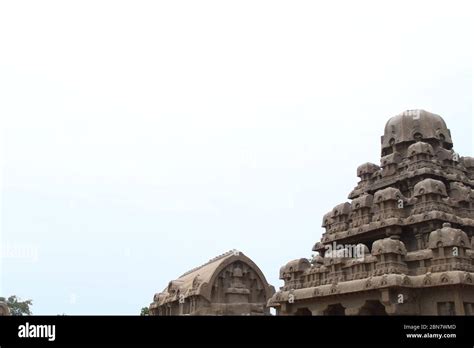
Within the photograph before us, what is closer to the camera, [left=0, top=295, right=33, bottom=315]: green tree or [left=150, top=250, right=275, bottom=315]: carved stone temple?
[left=150, top=250, right=275, bottom=315]: carved stone temple

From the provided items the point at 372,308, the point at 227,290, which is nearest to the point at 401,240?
the point at 372,308

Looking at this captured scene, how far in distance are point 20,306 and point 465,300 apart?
48955 mm

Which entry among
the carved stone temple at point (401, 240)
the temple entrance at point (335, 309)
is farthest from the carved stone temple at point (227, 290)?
the temple entrance at point (335, 309)

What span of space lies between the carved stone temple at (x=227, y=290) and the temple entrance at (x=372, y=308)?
10.5m

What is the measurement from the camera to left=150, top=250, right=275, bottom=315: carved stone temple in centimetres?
3603

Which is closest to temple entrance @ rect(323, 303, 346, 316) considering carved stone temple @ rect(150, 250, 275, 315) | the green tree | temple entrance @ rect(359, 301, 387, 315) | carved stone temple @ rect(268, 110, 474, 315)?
carved stone temple @ rect(268, 110, 474, 315)

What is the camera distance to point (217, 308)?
35875mm

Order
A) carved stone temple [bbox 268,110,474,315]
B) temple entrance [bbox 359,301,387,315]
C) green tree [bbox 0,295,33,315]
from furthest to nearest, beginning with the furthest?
green tree [bbox 0,295,33,315] → temple entrance [bbox 359,301,387,315] → carved stone temple [bbox 268,110,474,315]

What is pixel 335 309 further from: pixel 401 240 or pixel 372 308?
pixel 401 240

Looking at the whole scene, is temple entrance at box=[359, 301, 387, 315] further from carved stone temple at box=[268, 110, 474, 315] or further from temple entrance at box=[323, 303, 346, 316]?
temple entrance at box=[323, 303, 346, 316]

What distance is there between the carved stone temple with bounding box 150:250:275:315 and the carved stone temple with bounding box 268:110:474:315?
17.1 ft

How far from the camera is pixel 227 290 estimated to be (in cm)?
3691
